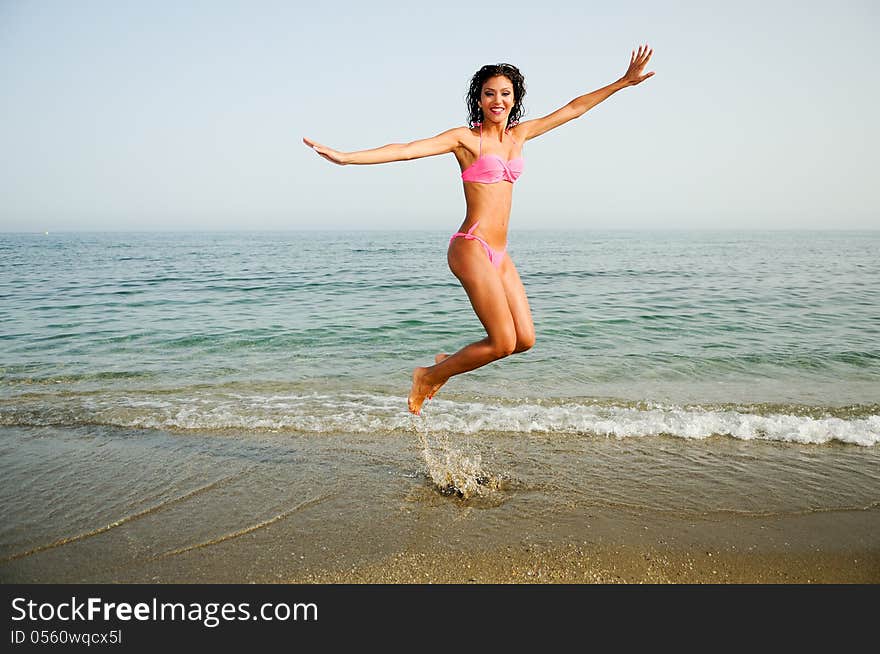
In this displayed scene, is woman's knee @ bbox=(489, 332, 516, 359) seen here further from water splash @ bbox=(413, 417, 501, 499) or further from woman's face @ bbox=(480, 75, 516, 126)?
woman's face @ bbox=(480, 75, 516, 126)

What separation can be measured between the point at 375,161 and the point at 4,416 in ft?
19.9

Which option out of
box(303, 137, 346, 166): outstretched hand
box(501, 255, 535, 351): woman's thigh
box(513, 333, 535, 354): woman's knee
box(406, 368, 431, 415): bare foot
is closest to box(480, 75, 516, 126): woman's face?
box(501, 255, 535, 351): woman's thigh

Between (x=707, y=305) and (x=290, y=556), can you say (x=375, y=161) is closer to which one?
(x=290, y=556)

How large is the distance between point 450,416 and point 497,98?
3.83m

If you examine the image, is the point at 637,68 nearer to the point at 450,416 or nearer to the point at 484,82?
the point at 484,82

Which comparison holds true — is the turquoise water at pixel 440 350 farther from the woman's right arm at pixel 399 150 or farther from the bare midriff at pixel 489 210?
the woman's right arm at pixel 399 150

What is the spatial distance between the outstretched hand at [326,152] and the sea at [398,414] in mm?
2586

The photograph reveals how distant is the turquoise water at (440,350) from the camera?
739 centimetres

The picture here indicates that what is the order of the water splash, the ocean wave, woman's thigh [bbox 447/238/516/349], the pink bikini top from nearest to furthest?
woman's thigh [bbox 447/238/516/349]
the pink bikini top
the water splash
the ocean wave

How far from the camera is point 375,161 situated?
4.31 meters

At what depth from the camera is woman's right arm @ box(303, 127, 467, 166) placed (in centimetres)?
414

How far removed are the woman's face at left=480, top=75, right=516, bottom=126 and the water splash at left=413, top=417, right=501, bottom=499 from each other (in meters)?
2.87

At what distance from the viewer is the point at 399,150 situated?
4406 millimetres
